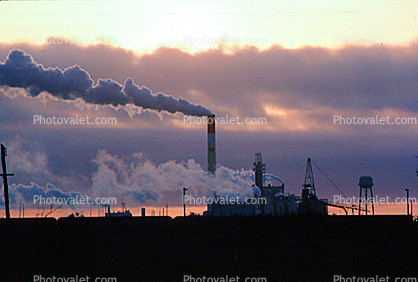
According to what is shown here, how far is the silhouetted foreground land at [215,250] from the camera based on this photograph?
42938 mm

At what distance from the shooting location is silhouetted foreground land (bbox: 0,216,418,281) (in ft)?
141

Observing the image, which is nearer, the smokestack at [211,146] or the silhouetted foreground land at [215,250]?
the silhouetted foreground land at [215,250]

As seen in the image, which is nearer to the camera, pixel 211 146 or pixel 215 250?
pixel 215 250

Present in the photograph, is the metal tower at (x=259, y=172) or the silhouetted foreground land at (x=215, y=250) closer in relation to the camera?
the silhouetted foreground land at (x=215, y=250)

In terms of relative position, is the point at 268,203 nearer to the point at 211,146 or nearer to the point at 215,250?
the point at 211,146

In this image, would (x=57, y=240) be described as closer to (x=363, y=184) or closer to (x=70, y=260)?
(x=70, y=260)

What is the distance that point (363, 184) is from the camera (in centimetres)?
15412

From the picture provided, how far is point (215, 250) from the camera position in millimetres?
61469

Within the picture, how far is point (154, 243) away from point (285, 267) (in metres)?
28.3

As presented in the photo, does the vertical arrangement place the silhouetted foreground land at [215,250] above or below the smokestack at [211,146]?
below

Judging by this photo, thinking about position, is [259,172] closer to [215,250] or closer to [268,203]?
[268,203]

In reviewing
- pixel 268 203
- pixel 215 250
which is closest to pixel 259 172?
pixel 268 203

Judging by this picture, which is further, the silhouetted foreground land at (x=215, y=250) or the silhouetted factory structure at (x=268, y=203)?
the silhouetted factory structure at (x=268, y=203)

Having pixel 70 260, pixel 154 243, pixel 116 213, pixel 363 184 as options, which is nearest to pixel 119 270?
pixel 70 260
